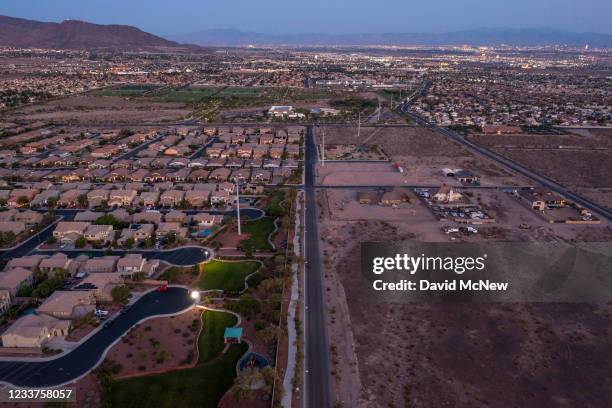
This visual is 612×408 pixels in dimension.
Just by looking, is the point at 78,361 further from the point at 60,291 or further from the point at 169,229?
the point at 169,229

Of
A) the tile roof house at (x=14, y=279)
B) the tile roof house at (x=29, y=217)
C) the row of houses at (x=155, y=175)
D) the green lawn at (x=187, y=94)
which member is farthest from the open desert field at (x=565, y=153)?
the green lawn at (x=187, y=94)

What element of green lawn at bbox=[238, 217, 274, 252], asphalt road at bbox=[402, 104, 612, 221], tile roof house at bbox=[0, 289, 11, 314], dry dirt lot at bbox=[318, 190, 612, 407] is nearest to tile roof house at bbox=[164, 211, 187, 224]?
green lawn at bbox=[238, 217, 274, 252]

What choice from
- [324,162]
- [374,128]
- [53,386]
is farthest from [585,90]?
[53,386]

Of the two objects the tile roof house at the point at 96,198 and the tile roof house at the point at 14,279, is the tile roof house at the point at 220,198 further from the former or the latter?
the tile roof house at the point at 14,279

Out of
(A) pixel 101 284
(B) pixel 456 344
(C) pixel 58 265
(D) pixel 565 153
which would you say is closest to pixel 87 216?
(C) pixel 58 265

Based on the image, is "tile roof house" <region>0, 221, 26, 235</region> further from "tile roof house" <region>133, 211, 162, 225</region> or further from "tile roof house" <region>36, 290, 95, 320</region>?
"tile roof house" <region>36, 290, 95, 320</region>

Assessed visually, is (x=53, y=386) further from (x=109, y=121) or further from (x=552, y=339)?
→ (x=109, y=121)
